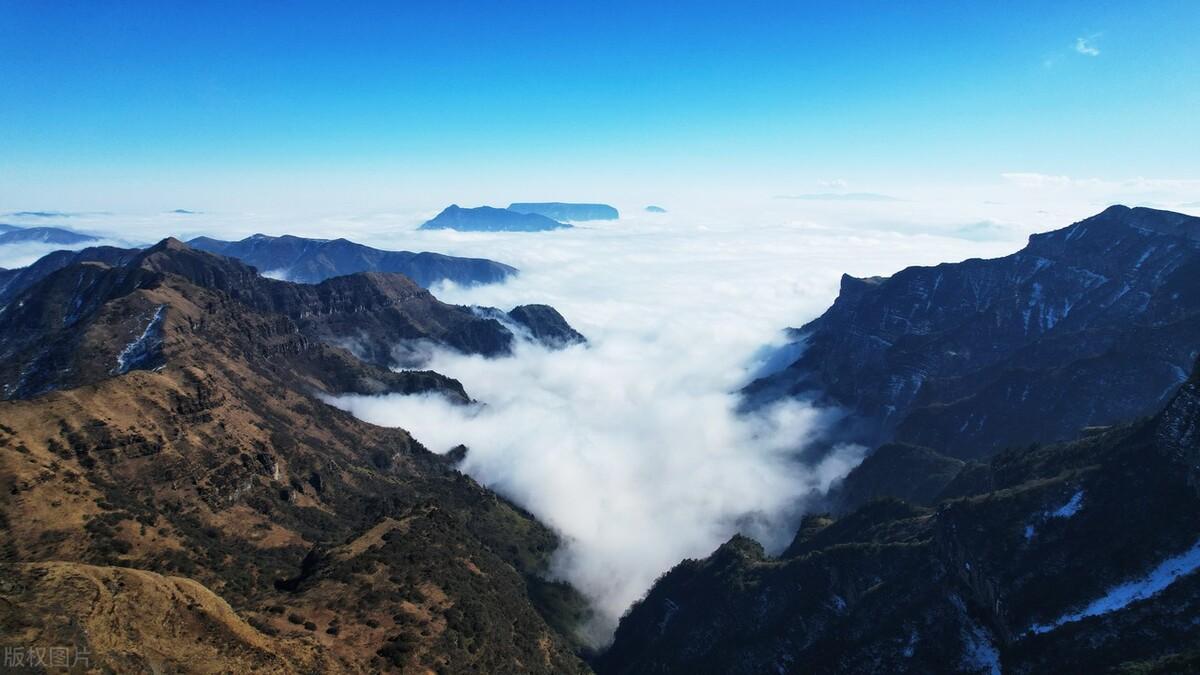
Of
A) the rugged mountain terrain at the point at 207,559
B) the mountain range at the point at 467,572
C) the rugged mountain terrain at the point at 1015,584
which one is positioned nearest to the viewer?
the rugged mountain terrain at the point at 207,559

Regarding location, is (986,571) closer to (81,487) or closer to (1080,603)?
(1080,603)

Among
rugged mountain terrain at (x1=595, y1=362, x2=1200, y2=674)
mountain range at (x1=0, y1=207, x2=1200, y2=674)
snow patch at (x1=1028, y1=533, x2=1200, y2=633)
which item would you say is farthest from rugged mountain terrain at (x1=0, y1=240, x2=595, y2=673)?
snow patch at (x1=1028, y1=533, x2=1200, y2=633)

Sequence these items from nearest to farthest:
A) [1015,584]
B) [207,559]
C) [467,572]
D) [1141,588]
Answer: [1141,588]
[1015,584]
[207,559]
[467,572]

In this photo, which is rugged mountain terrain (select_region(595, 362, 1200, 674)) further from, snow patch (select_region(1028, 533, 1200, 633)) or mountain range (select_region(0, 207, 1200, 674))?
mountain range (select_region(0, 207, 1200, 674))

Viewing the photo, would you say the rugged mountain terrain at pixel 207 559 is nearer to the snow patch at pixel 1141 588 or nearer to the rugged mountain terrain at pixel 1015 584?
the rugged mountain terrain at pixel 1015 584

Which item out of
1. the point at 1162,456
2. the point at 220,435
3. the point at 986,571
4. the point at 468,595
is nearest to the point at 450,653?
the point at 468,595

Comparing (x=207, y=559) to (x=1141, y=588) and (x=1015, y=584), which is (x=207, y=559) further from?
(x=1141, y=588)

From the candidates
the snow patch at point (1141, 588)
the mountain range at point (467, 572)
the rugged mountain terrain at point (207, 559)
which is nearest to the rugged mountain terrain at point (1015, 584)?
the snow patch at point (1141, 588)

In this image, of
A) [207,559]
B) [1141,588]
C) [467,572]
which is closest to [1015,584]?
[1141,588]

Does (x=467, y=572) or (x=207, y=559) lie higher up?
(x=207, y=559)
